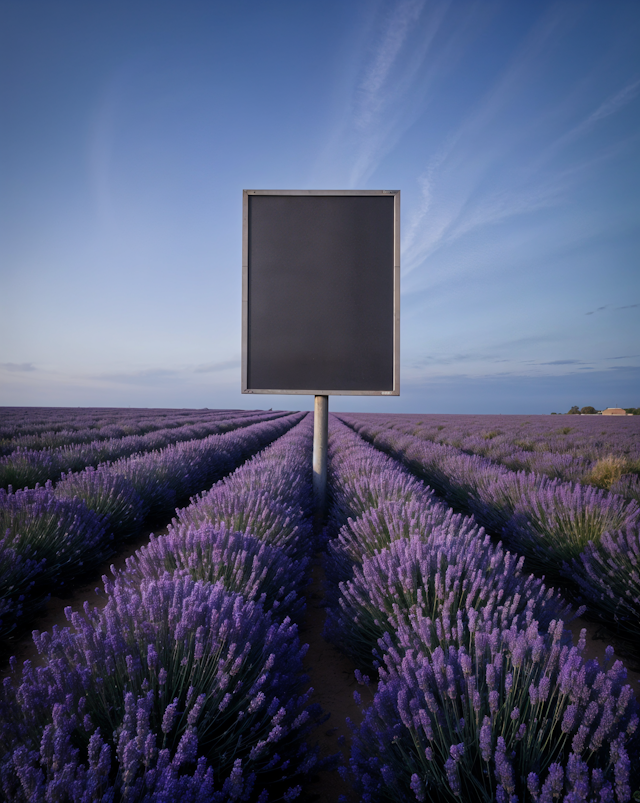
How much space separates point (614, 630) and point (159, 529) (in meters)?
4.14

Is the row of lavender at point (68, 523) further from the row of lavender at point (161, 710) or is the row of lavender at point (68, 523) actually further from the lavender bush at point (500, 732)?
the lavender bush at point (500, 732)

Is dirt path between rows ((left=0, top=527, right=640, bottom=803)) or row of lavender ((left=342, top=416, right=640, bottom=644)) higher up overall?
row of lavender ((left=342, top=416, right=640, bottom=644))

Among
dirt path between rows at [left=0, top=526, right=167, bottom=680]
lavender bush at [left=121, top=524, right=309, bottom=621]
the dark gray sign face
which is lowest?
dirt path between rows at [left=0, top=526, right=167, bottom=680]

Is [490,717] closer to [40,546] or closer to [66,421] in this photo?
[40,546]

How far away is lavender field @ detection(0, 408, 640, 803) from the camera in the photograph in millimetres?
914

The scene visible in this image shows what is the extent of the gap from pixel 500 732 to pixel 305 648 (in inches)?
22.9

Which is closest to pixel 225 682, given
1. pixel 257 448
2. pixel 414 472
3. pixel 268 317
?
pixel 268 317

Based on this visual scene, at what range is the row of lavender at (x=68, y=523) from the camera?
2.44m

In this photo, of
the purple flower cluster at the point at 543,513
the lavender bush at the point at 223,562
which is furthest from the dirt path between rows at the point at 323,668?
the purple flower cluster at the point at 543,513

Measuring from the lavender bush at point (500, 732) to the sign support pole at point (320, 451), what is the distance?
A: 3.06 meters

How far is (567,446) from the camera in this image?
8.95 meters

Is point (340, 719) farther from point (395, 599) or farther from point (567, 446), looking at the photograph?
point (567, 446)

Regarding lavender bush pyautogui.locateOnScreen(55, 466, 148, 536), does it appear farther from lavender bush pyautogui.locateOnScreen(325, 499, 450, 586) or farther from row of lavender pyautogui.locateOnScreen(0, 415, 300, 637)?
lavender bush pyautogui.locateOnScreen(325, 499, 450, 586)

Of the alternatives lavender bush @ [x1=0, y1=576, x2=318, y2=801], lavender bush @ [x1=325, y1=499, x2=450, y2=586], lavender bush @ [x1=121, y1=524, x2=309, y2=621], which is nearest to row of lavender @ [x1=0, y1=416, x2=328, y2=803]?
lavender bush @ [x1=0, y1=576, x2=318, y2=801]
